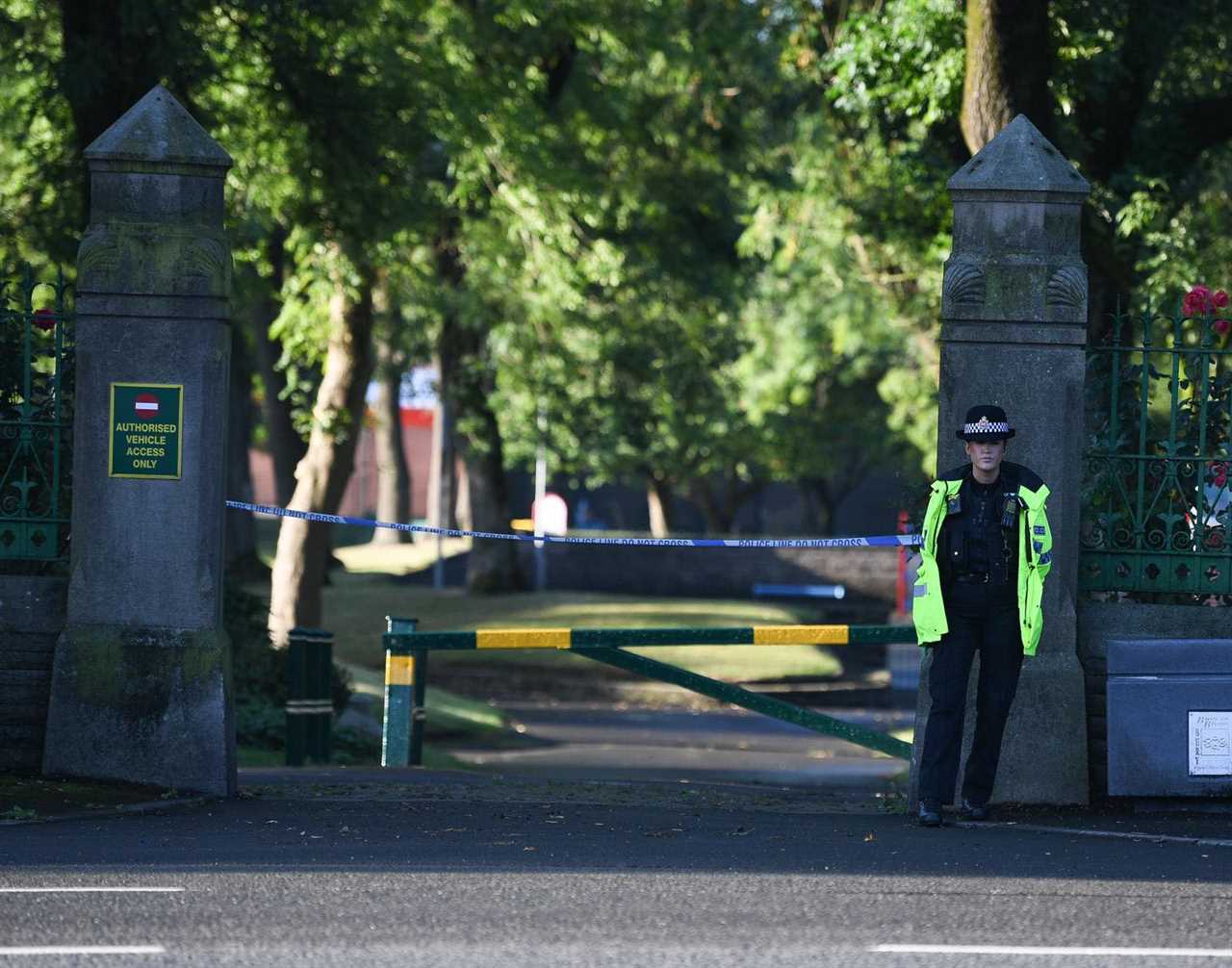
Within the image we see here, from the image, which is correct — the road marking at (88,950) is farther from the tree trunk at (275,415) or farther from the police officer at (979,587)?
the tree trunk at (275,415)

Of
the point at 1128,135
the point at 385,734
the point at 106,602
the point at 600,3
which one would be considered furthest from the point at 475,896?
the point at 600,3

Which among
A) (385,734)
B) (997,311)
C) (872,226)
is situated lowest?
(385,734)

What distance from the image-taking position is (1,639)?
10.6 m

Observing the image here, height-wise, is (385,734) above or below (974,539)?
below

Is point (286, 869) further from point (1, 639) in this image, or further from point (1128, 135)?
point (1128, 135)

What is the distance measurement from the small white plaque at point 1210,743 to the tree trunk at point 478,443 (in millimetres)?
21144

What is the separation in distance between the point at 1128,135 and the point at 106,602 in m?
10.8

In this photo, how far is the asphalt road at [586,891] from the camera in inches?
252

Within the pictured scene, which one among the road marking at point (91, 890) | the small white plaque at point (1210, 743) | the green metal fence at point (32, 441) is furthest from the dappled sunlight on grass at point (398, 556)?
the road marking at point (91, 890)

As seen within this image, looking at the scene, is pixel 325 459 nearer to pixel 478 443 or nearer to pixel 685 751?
pixel 685 751

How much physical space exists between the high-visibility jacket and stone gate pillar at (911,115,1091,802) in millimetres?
649

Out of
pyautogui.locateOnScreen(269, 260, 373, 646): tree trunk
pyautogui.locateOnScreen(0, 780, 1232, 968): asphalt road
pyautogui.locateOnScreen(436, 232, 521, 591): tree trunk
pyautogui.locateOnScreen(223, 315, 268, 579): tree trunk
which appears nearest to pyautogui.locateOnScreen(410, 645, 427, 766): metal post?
pyautogui.locateOnScreen(0, 780, 1232, 968): asphalt road

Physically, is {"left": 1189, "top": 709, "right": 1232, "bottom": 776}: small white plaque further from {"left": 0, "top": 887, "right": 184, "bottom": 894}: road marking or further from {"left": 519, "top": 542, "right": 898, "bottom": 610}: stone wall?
{"left": 519, "top": 542, "right": 898, "bottom": 610}: stone wall

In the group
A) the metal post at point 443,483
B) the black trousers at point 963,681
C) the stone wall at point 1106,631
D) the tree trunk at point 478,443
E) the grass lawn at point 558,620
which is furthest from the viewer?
the metal post at point 443,483
